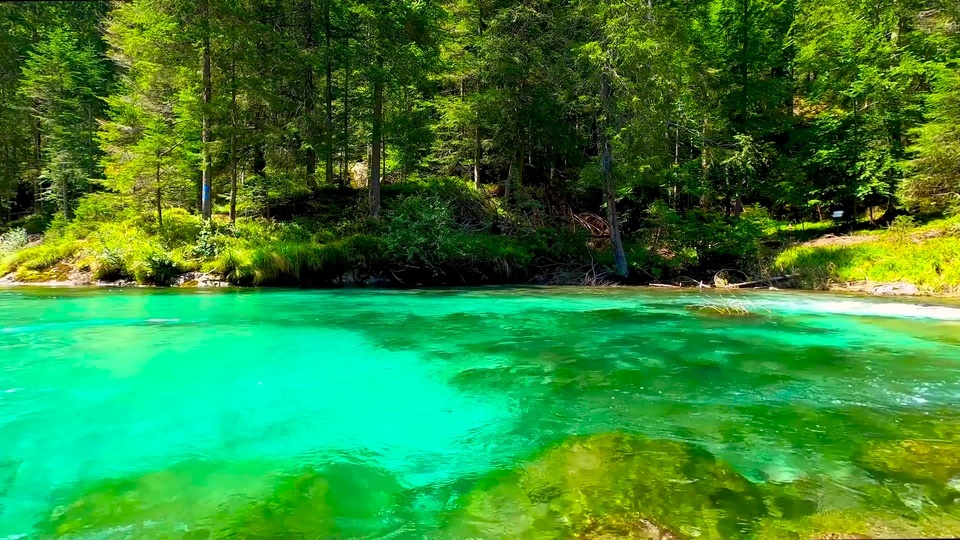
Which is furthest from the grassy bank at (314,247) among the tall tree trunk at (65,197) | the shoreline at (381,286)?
the tall tree trunk at (65,197)

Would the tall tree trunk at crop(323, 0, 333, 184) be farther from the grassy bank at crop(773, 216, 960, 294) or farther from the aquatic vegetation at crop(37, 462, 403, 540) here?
the aquatic vegetation at crop(37, 462, 403, 540)

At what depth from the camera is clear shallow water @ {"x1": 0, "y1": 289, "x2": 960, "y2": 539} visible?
3.83 metres

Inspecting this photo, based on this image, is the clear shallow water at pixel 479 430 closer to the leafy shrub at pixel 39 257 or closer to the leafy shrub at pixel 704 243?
the leafy shrub at pixel 704 243

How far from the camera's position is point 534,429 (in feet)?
18.4

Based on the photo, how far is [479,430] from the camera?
18.7 ft

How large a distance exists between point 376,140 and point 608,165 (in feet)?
30.0

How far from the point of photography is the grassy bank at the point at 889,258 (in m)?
15.9

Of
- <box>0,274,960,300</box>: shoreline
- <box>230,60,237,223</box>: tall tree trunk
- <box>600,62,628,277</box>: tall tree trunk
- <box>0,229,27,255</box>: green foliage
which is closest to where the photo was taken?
<box>0,274,960,300</box>: shoreline

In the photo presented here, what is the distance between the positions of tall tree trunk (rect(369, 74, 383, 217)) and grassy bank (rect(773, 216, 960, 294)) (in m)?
15.5

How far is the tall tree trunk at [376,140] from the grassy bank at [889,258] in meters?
15.5

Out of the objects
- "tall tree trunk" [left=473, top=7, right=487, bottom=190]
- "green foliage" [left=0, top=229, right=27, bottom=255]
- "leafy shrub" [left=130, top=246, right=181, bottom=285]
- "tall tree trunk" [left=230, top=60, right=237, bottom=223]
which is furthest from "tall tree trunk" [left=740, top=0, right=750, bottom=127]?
"green foliage" [left=0, top=229, right=27, bottom=255]

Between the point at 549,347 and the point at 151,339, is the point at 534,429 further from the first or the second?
the point at 151,339

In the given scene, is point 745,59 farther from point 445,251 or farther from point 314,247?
point 314,247

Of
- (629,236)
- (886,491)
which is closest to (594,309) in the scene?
(886,491)
